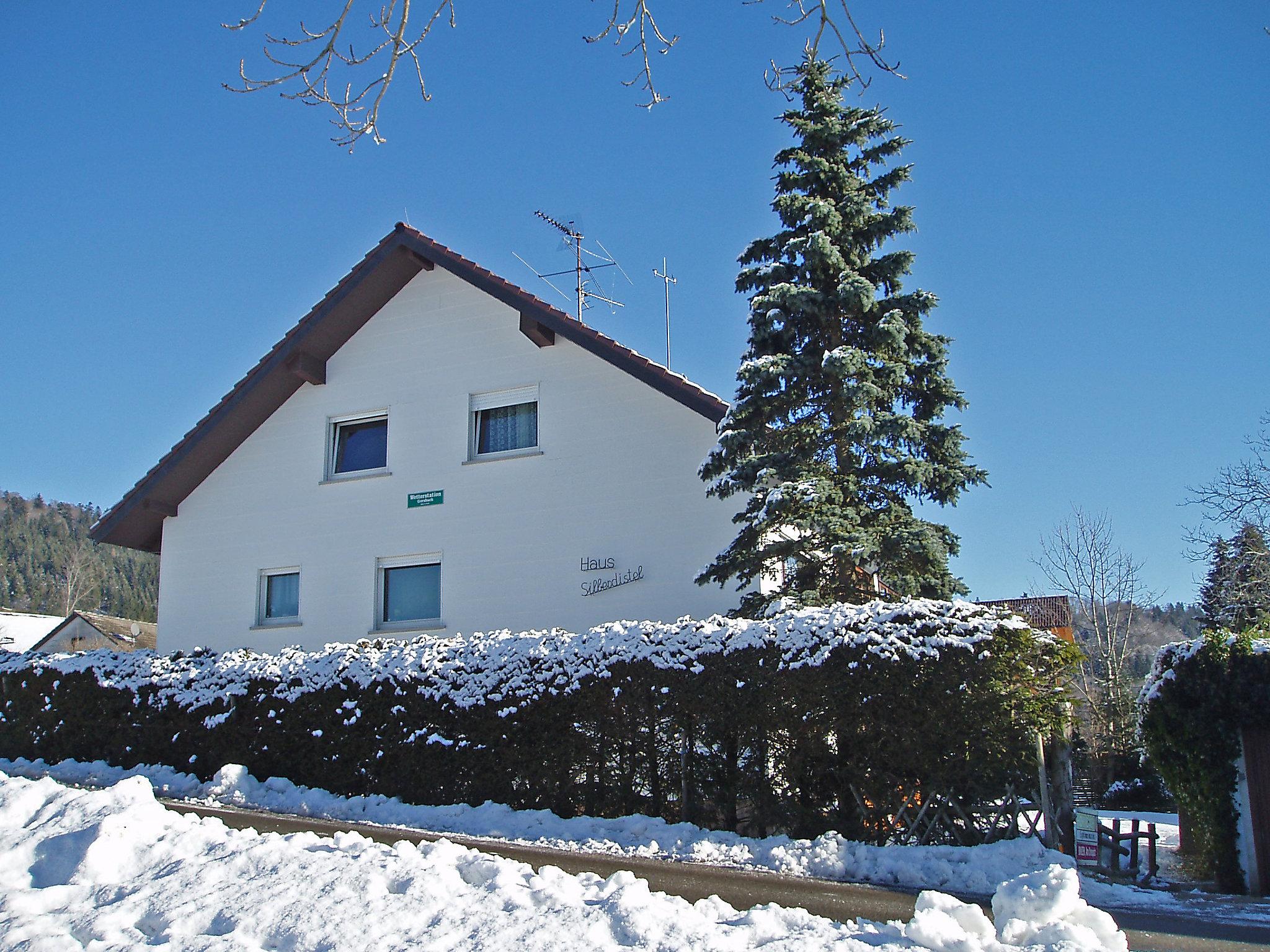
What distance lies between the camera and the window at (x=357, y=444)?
59.6 ft

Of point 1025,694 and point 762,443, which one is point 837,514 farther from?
point 1025,694

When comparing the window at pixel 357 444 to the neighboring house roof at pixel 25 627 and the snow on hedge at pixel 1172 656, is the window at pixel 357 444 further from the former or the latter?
the neighboring house roof at pixel 25 627

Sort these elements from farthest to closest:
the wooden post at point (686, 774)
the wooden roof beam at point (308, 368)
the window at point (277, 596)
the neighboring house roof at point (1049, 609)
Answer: the neighboring house roof at point (1049, 609) → the window at point (277, 596) → the wooden roof beam at point (308, 368) → the wooden post at point (686, 774)

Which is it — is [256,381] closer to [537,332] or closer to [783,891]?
[537,332]

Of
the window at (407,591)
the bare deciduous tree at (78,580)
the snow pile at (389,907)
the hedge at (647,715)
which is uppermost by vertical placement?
the bare deciduous tree at (78,580)

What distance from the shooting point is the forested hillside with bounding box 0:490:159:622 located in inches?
3455

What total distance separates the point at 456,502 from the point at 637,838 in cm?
828

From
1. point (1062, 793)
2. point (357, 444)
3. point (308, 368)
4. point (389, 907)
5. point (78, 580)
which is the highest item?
point (78, 580)

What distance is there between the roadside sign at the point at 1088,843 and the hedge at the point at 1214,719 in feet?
2.84

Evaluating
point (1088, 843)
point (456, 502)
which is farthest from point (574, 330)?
point (1088, 843)

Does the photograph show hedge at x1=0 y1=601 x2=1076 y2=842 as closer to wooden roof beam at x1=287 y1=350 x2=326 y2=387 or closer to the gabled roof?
the gabled roof

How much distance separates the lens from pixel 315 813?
11.2 meters

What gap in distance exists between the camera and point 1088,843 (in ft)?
32.3

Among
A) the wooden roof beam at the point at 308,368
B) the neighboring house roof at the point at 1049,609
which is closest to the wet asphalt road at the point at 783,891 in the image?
the wooden roof beam at the point at 308,368
